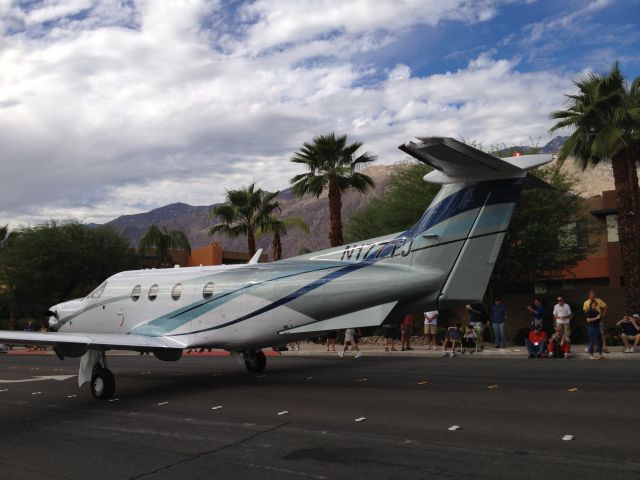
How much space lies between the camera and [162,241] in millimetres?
45188

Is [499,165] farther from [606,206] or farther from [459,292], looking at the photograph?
[606,206]

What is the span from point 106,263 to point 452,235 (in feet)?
120

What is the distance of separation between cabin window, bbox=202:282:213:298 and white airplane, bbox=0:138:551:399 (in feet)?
0.16

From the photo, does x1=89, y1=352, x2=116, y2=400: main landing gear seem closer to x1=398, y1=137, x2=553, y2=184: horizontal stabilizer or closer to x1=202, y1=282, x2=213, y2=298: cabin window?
x1=202, y1=282, x2=213, y2=298: cabin window

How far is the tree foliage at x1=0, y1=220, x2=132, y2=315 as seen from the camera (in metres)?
41.5

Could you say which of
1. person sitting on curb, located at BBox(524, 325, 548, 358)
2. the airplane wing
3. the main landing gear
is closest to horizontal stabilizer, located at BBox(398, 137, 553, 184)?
the airplane wing

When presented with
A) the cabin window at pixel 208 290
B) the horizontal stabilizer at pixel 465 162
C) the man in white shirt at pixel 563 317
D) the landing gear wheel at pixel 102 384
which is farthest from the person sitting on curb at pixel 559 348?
the landing gear wheel at pixel 102 384

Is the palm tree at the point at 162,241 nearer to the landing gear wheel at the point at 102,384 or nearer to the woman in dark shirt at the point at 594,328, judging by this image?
the landing gear wheel at the point at 102,384

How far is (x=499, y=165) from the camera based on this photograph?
12.0 m

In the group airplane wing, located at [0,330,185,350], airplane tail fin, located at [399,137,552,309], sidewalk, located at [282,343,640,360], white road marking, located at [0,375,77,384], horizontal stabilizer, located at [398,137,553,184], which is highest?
horizontal stabilizer, located at [398,137,553,184]

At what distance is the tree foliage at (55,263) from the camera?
136 ft

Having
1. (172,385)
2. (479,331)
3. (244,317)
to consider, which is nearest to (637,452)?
(244,317)

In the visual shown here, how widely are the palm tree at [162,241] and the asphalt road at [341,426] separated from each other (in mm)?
29490

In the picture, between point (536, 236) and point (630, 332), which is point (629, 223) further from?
point (630, 332)
